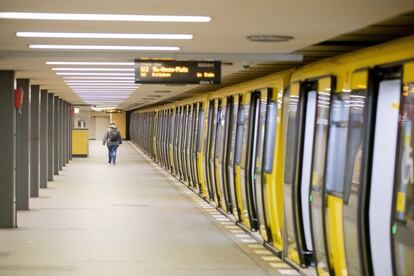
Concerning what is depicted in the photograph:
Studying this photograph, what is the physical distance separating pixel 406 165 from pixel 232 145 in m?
7.58

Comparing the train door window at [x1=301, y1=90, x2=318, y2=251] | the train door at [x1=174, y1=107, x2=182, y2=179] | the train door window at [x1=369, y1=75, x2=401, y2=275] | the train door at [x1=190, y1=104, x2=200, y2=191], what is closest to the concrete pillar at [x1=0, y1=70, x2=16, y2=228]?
the train door window at [x1=301, y1=90, x2=318, y2=251]

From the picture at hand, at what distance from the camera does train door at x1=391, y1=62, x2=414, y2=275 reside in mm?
5461

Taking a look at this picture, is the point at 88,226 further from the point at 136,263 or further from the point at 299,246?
the point at 299,246

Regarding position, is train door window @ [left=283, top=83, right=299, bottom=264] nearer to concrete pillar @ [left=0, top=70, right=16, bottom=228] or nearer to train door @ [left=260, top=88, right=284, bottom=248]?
train door @ [left=260, top=88, right=284, bottom=248]

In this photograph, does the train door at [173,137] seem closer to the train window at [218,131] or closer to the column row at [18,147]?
the column row at [18,147]

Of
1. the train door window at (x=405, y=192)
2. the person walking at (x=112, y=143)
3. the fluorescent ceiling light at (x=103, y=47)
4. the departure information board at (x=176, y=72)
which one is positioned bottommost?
the person walking at (x=112, y=143)

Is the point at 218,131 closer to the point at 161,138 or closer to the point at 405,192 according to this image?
the point at 405,192

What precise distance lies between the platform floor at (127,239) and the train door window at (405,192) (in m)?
3.19

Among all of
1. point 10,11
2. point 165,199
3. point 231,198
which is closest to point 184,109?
point 165,199

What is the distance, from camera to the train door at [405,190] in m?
5.46

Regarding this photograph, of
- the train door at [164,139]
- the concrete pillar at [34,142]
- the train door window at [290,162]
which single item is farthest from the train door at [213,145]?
the train door at [164,139]

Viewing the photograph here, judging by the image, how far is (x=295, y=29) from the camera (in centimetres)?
671

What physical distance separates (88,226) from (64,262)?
10.5 ft

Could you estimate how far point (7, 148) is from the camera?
11961 millimetres
